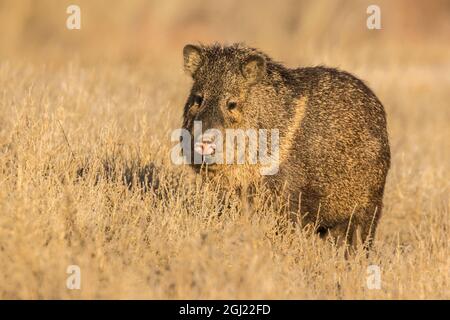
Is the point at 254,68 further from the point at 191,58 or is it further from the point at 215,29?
the point at 215,29

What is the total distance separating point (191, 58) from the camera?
7129mm

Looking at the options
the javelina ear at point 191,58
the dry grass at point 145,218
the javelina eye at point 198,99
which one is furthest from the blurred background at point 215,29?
the javelina eye at point 198,99

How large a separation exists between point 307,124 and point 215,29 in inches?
618

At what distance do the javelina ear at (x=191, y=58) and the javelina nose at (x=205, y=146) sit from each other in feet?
3.45

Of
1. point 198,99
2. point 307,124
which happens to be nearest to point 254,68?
point 198,99

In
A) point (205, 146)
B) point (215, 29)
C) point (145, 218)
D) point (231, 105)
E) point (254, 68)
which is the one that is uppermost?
point (215, 29)

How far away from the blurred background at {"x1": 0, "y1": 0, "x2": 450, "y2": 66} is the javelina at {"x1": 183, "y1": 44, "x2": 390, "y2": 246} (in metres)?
7.13

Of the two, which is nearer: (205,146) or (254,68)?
(205,146)

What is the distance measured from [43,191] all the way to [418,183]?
4.86m

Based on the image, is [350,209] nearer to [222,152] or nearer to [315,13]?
[222,152]

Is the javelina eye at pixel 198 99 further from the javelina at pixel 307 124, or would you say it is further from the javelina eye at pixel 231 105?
the javelina eye at pixel 231 105

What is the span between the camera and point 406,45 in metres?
20.9

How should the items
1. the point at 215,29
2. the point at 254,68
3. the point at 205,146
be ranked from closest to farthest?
the point at 205,146 → the point at 254,68 → the point at 215,29

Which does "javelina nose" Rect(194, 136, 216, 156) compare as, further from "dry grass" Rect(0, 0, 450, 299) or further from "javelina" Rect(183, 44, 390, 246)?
"dry grass" Rect(0, 0, 450, 299)
